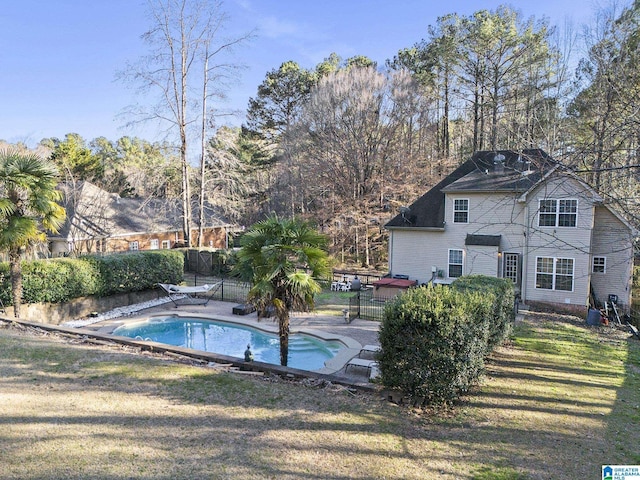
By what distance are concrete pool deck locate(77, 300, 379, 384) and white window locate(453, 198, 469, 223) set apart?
7727mm

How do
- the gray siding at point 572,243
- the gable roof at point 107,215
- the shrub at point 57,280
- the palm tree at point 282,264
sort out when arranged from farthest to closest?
the gable roof at point 107,215
the gray siding at point 572,243
the shrub at point 57,280
the palm tree at point 282,264

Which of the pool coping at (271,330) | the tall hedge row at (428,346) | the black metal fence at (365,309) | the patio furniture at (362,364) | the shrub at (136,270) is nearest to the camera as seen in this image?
the tall hedge row at (428,346)

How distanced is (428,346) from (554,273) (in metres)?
13.7

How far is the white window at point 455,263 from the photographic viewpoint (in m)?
19.4

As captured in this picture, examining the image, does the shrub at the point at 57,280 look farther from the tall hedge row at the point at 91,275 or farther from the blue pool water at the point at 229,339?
the blue pool water at the point at 229,339

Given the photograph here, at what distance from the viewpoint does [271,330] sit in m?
13.8

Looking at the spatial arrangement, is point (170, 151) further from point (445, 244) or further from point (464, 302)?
point (464, 302)

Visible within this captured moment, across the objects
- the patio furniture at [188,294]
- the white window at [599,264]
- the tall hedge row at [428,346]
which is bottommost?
the patio furniture at [188,294]

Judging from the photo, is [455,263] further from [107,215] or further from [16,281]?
[107,215]

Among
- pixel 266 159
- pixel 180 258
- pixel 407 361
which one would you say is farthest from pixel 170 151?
pixel 407 361

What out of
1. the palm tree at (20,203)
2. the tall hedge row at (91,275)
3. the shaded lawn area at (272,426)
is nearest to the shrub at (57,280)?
the tall hedge row at (91,275)

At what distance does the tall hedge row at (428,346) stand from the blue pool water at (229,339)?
5150mm

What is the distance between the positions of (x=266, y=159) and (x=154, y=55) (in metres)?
14.3

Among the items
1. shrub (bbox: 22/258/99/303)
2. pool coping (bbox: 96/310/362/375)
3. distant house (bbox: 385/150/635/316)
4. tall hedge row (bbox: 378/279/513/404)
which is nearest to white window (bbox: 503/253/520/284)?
distant house (bbox: 385/150/635/316)
